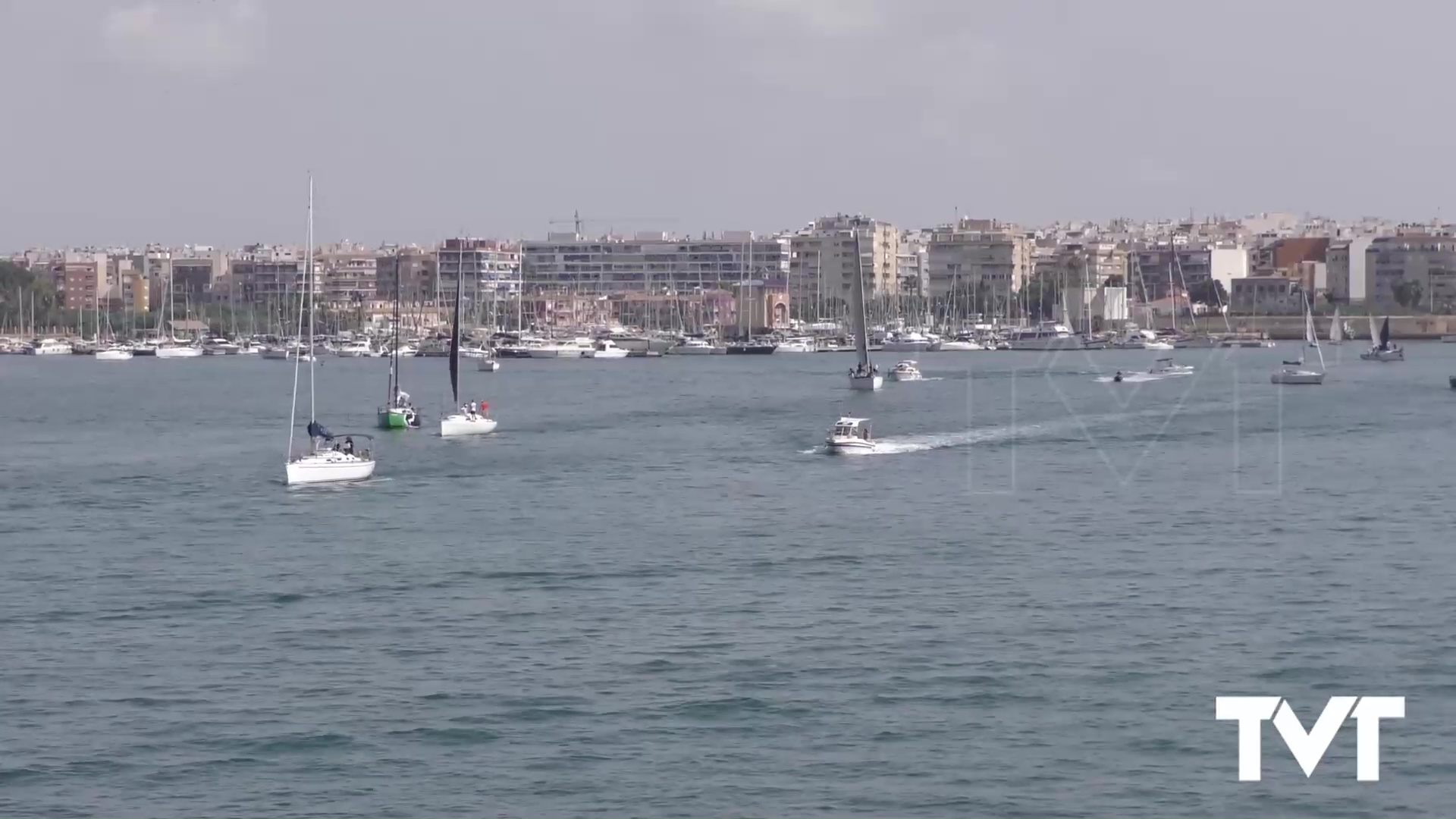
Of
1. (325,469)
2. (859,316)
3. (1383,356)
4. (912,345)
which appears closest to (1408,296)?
(912,345)

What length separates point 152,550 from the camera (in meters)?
21.7

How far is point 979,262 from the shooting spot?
131875 millimetres

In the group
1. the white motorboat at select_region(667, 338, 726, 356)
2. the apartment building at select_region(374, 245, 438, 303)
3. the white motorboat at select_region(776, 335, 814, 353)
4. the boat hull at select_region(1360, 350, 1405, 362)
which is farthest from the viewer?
the apartment building at select_region(374, 245, 438, 303)

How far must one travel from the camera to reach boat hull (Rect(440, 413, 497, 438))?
36.0 metres

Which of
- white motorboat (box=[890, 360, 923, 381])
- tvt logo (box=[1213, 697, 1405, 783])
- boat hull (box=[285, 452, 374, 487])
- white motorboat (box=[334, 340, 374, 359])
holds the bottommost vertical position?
tvt logo (box=[1213, 697, 1405, 783])

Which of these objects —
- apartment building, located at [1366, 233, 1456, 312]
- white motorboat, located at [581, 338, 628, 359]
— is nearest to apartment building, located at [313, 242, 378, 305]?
white motorboat, located at [581, 338, 628, 359]

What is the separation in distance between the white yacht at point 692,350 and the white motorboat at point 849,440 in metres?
58.6

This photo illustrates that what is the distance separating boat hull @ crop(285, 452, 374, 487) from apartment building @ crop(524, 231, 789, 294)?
354 ft

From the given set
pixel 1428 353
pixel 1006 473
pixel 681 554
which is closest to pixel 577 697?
pixel 681 554

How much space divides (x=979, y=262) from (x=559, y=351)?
5195 centimetres

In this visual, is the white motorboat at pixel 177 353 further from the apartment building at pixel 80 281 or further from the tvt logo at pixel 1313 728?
the tvt logo at pixel 1313 728

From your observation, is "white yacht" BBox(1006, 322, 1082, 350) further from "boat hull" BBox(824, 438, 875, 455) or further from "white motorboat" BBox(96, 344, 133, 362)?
"boat hull" BBox(824, 438, 875, 455)

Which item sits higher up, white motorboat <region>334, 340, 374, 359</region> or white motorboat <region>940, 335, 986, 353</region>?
white motorboat <region>940, 335, 986, 353</region>

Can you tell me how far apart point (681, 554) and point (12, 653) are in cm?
708
